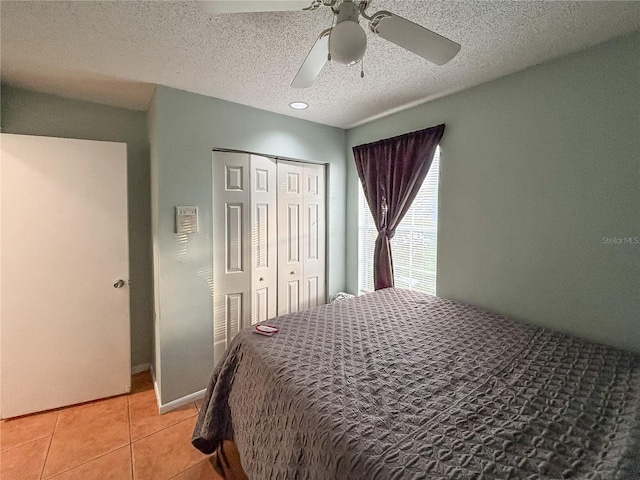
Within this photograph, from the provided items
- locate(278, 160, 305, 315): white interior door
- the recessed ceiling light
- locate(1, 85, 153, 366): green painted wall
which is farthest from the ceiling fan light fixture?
locate(1, 85, 153, 366): green painted wall

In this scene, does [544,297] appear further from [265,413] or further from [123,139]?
[123,139]

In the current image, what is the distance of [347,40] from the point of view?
95cm

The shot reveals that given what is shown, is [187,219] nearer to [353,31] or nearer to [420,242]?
[353,31]

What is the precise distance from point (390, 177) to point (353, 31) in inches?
66.9

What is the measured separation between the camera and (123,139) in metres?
2.41

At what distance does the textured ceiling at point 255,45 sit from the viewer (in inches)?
48.9

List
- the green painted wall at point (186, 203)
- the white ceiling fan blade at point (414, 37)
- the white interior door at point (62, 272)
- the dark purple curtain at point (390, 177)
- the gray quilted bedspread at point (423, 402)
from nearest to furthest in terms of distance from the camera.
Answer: the gray quilted bedspread at point (423, 402)
the white ceiling fan blade at point (414, 37)
the white interior door at point (62, 272)
the green painted wall at point (186, 203)
the dark purple curtain at point (390, 177)

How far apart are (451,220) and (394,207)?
518 mm

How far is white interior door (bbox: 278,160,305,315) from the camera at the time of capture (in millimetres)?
2684

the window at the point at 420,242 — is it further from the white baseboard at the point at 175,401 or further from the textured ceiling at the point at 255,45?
the white baseboard at the point at 175,401

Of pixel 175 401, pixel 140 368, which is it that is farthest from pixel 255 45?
→ pixel 140 368

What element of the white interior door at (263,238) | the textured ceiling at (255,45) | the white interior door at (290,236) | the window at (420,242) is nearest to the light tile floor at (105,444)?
the white interior door at (263,238)

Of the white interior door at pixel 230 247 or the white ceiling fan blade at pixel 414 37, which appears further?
the white interior door at pixel 230 247

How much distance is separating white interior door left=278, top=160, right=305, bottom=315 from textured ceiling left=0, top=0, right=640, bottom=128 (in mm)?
753
